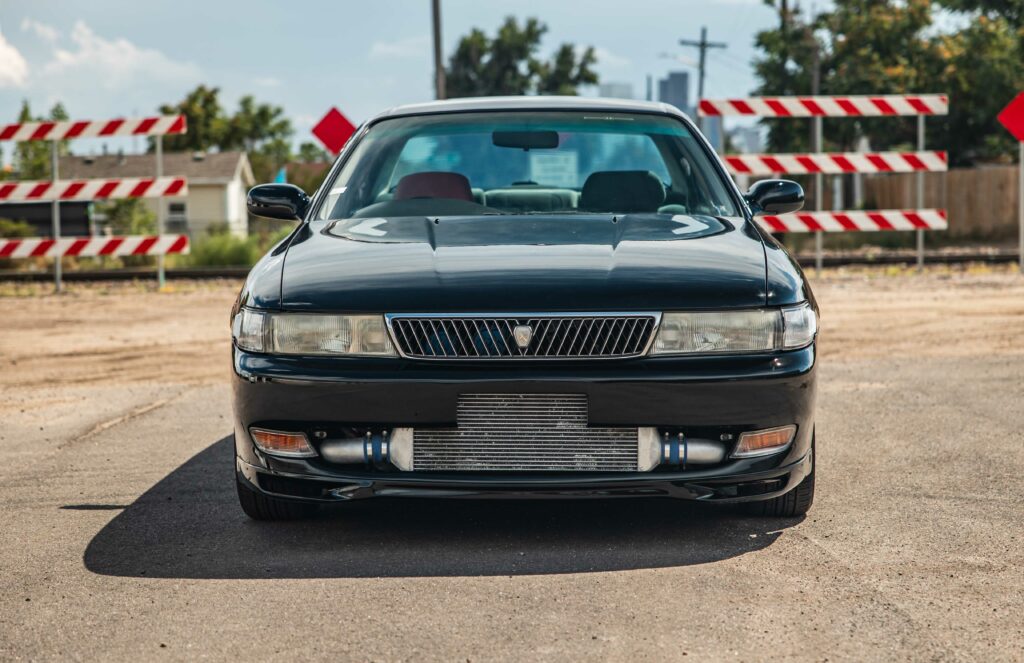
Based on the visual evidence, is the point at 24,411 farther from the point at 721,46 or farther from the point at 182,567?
the point at 721,46

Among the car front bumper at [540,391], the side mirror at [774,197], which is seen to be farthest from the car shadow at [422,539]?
the side mirror at [774,197]

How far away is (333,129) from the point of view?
634 inches

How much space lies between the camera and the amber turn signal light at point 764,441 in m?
4.25

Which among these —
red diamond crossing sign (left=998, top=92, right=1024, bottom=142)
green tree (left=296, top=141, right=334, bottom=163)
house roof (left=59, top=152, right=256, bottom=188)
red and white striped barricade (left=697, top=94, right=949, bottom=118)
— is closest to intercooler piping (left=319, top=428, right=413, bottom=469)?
red and white striped barricade (left=697, top=94, right=949, bottom=118)

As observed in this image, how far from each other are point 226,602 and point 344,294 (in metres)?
1.02

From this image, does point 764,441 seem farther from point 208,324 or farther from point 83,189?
point 83,189

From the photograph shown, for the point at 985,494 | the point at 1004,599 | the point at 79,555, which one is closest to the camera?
the point at 1004,599

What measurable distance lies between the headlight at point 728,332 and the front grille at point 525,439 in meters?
0.31

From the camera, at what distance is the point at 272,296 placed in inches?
171

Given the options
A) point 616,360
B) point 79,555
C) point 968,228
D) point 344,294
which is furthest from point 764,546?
point 968,228

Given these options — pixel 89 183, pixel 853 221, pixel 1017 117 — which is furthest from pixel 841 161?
pixel 89 183

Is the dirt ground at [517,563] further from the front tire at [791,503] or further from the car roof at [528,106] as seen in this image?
the car roof at [528,106]

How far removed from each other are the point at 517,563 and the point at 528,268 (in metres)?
0.93

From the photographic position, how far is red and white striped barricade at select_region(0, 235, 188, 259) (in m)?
15.4
